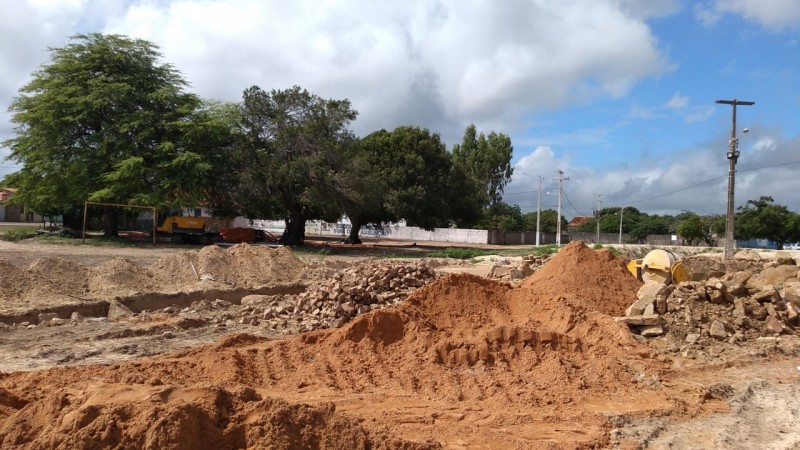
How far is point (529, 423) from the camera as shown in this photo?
6664mm

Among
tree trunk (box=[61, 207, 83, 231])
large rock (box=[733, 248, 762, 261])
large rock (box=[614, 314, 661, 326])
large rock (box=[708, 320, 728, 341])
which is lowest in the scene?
large rock (box=[708, 320, 728, 341])

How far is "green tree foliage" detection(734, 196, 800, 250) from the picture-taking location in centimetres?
6341

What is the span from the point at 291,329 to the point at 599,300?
6302mm

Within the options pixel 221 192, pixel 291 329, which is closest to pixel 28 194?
pixel 221 192

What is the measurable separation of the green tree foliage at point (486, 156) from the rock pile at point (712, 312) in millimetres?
62623

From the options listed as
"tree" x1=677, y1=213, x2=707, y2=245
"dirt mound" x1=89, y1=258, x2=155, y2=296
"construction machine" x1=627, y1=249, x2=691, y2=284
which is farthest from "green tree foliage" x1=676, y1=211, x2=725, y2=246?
"dirt mound" x1=89, y1=258, x2=155, y2=296

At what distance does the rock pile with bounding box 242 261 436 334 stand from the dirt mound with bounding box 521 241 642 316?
2652 mm

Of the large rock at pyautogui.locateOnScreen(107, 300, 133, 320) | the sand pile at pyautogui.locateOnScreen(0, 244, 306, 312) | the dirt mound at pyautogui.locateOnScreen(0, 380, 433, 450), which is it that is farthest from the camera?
the sand pile at pyautogui.locateOnScreen(0, 244, 306, 312)

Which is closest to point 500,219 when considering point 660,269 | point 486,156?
point 486,156

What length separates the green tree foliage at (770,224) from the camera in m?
63.4

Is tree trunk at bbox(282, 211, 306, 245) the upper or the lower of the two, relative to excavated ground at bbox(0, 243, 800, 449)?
upper

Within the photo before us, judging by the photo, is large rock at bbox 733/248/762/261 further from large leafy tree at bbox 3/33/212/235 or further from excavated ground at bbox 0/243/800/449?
large leafy tree at bbox 3/33/212/235

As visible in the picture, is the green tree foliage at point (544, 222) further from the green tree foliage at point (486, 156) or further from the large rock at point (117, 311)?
the large rock at point (117, 311)

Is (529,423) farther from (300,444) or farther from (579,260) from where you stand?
(579,260)
